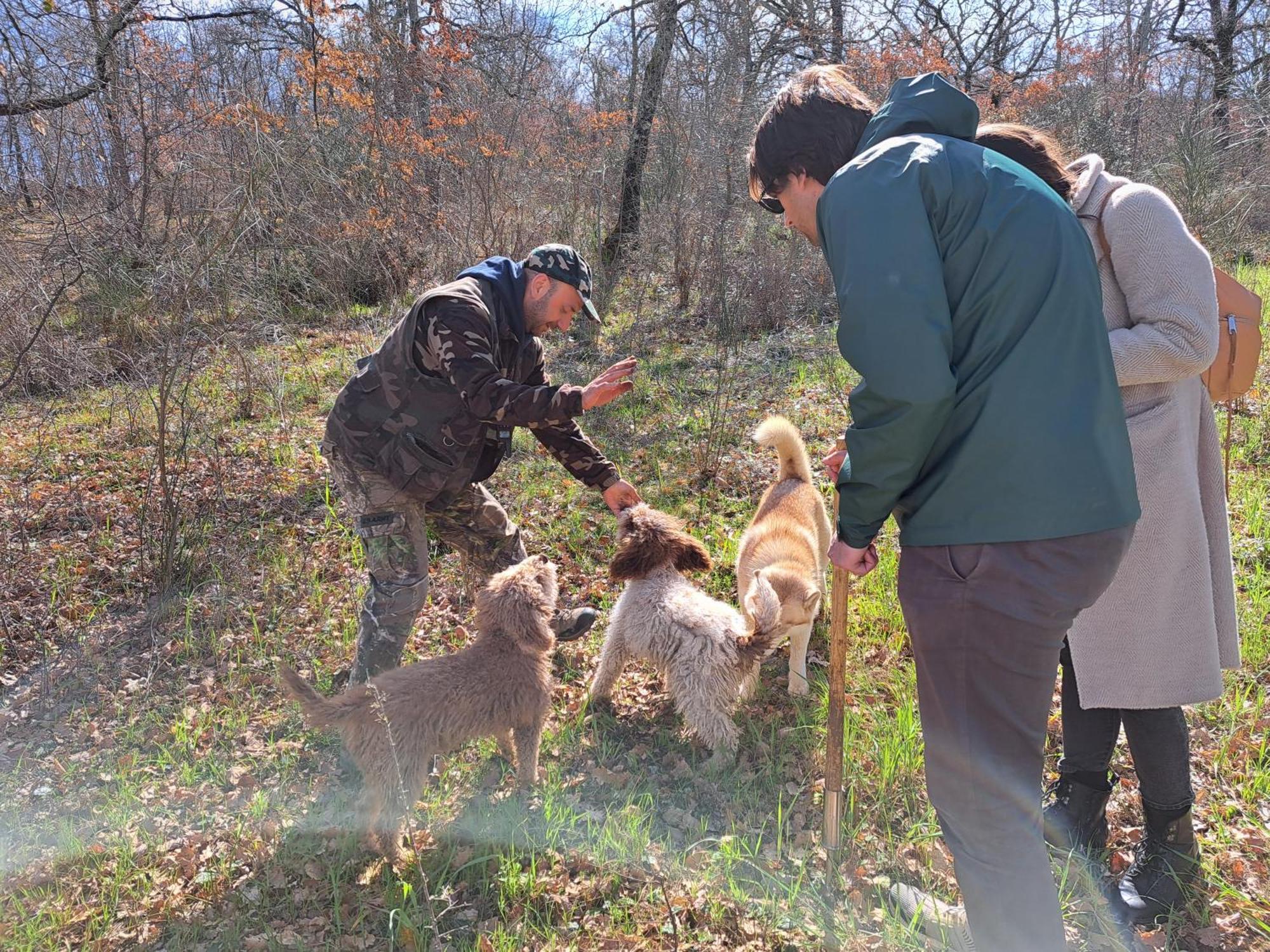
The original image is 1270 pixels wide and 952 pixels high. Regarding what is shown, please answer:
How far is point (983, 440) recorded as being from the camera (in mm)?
1879

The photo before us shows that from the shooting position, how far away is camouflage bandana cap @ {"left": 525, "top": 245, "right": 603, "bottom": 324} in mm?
3836

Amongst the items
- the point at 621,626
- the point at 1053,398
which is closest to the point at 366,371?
the point at 621,626

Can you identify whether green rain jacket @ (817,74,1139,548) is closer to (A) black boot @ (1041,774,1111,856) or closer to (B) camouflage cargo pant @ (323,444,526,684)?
(A) black boot @ (1041,774,1111,856)

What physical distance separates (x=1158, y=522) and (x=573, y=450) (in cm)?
272

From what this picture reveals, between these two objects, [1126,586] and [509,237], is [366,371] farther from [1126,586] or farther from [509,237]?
[509,237]

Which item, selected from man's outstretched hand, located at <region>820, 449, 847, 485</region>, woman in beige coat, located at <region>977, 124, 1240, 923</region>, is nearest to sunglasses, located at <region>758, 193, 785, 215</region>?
woman in beige coat, located at <region>977, 124, 1240, 923</region>

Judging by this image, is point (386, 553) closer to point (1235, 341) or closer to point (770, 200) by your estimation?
point (770, 200)

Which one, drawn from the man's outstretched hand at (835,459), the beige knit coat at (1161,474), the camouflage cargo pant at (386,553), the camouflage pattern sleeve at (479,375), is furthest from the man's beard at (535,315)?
the beige knit coat at (1161,474)

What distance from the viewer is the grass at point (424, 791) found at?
120 inches

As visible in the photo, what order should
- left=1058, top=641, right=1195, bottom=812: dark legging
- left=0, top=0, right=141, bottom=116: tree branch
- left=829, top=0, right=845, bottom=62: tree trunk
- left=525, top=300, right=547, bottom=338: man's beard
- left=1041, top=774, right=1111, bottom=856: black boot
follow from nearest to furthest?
left=1058, top=641, right=1195, bottom=812: dark legging < left=1041, top=774, right=1111, bottom=856: black boot < left=525, top=300, right=547, bottom=338: man's beard < left=0, top=0, right=141, bottom=116: tree branch < left=829, top=0, right=845, bottom=62: tree trunk

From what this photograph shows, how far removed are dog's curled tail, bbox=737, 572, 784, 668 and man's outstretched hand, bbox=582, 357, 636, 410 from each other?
1282 mm

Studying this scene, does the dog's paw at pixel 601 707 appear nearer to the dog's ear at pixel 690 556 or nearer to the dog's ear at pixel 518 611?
the dog's ear at pixel 518 611

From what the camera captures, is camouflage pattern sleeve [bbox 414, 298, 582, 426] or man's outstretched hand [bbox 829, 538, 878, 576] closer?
man's outstretched hand [bbox 829, 538, 878, 576]

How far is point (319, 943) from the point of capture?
117 inches
